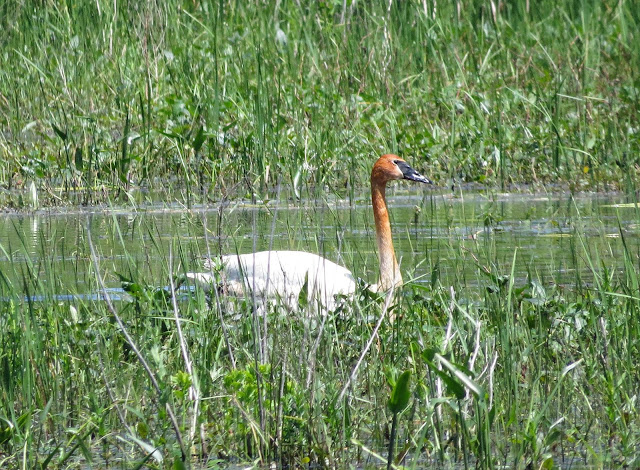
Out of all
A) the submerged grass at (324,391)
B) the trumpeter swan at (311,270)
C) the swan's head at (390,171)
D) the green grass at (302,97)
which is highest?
the green grass at (302,97)

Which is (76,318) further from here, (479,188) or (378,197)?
(479,188)

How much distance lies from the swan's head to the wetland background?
369 millimetres

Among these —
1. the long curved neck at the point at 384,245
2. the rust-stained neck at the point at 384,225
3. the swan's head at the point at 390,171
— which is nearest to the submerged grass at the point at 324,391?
the rust-stained neck at the point at 384,225

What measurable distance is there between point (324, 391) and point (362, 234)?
12.3 feet

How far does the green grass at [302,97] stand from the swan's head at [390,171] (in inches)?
20.2

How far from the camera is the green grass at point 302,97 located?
8500 mm

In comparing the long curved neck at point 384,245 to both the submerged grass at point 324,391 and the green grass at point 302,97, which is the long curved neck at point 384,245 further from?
the submerged grass at point 324,391

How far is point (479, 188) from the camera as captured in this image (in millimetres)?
8711

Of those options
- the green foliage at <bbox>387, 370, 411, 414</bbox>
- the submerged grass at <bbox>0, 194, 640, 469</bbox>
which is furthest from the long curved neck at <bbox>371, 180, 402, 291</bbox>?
the green foliage at <bbox>387, 370, 411, 414</bbox>

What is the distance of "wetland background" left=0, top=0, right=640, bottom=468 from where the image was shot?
3.37 metres

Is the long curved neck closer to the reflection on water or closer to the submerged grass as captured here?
the reflection on water

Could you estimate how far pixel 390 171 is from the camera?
23.1 feet

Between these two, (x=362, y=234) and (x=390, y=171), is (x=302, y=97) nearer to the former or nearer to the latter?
(x=362, y=234)

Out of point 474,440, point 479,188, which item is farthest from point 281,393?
point 479,188
